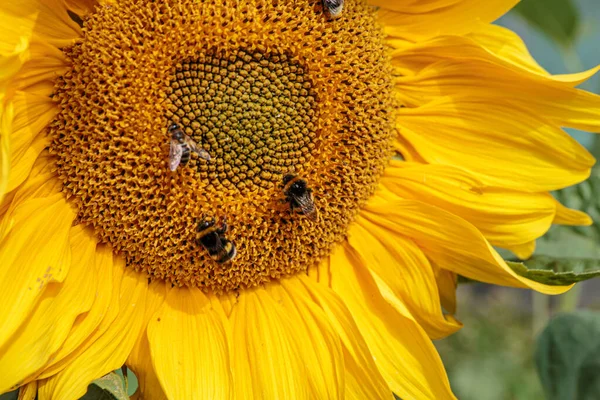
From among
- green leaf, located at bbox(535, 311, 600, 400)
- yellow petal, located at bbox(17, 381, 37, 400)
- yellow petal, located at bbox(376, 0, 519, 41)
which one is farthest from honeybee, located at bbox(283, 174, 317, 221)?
green leaf, located at bbox(535, 311, 600, 400)

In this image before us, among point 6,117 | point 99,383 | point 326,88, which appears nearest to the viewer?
point 6,117

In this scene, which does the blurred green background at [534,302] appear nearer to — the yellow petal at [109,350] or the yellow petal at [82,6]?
the yellow petal at [109,350]

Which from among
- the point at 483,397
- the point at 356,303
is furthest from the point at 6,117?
the point at 483,397

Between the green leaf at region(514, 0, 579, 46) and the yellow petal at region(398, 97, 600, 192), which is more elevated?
the green leaf at region(514, 0, 579, 46)

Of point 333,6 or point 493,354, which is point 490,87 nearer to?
point 333,6

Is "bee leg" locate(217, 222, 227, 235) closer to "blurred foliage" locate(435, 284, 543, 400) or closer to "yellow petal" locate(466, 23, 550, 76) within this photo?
"yellow petal" locate(466, 23, 550, 76)

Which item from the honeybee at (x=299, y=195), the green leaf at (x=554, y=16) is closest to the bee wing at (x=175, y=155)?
the honeybee at (x=299, y=195)

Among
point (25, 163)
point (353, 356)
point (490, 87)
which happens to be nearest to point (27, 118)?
point (25, 163)

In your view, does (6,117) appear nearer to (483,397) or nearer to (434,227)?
(434,227)
